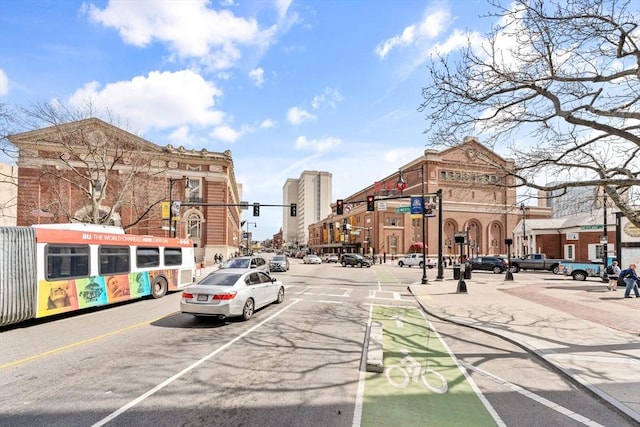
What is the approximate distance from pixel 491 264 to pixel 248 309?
33.2 meters

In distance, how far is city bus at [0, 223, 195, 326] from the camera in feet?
33.7

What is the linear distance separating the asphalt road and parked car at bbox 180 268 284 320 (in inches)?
19.2

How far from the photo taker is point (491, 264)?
125 ft

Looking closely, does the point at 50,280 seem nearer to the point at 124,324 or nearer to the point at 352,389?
the point at 124,324

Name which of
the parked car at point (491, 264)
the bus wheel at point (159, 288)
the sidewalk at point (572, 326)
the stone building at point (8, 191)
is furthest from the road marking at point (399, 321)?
the stone building at point (8, 191)

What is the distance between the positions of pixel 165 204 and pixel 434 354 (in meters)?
26.0

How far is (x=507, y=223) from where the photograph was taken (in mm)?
78250

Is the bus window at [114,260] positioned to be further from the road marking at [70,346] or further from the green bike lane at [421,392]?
the green bike lane at [421,392]

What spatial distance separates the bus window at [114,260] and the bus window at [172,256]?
Answer: 109 inches

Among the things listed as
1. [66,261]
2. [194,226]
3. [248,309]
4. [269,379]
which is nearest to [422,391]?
[269,379]

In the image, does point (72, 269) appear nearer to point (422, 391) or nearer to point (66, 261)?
point (66, 261)

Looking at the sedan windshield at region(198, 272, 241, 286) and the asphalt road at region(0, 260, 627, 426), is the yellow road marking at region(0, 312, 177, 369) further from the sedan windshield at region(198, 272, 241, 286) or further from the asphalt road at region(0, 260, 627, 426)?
the sedan windshield at region(198, 272, 241, 286)

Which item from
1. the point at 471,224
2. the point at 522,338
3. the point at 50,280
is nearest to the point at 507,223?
the point at 471,224

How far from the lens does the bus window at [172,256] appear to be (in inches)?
703
